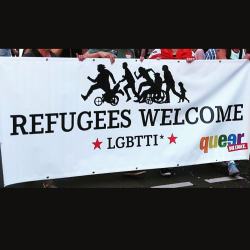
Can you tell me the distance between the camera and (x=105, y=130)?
500cm

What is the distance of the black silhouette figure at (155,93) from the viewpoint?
16.9ft

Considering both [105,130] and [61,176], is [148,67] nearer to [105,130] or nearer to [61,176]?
[105,130]

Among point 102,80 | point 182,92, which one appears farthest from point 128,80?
point 182,92

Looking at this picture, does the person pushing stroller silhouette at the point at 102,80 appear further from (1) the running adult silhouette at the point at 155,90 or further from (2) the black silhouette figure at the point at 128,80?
(1) the running adult silhouette at the point at 155,90

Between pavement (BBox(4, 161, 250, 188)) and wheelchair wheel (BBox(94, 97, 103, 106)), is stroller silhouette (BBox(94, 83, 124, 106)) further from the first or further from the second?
pavement (BBox(4, 161, 250, 188))

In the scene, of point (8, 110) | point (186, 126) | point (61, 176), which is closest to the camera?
point (8, 110)

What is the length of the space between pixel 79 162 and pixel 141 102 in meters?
1.02

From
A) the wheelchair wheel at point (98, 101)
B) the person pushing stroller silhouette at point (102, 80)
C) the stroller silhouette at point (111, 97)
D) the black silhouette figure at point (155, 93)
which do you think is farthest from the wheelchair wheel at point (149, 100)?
the wheelchair wheel at point (98, 101)

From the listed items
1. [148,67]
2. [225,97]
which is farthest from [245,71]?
[148,67]

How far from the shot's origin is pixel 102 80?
4.93 m

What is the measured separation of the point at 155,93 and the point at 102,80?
68 cm

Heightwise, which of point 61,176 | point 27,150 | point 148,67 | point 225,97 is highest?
point 148,67

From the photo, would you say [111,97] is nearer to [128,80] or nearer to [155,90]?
[128,80]

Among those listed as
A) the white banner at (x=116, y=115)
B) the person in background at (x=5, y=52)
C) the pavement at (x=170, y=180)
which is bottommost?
the pavement at (x=170, y=180)
